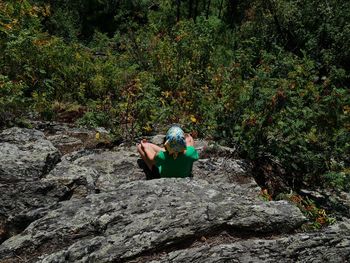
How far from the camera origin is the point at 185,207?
4.96 metres

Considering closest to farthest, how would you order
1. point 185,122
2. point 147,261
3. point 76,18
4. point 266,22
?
1. point 147,261
2. point 185,122
3. point 266,22
4. point 76,18

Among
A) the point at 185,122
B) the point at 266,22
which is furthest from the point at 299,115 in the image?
the point at 266,22

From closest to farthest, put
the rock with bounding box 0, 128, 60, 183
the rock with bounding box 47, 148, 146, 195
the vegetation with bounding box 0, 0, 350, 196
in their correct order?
the rock with bounding box 0, 128, 60, 183 → the rock with bounding box 47, 148, 146, 195 → the vegetation with bounding box 0, 0, 350, 196

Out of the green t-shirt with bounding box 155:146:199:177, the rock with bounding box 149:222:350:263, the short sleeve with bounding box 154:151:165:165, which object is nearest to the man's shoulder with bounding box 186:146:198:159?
the green t-shirt with bounding box 155:146:199:177

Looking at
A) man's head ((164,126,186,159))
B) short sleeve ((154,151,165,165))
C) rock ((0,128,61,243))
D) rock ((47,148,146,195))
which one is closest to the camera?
rock ((0,128,61,243))

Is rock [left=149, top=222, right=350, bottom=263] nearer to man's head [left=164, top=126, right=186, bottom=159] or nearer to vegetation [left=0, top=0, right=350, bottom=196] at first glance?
man's head [left=164, top=126, right=186, bottom=159]

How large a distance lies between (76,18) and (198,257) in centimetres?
1440

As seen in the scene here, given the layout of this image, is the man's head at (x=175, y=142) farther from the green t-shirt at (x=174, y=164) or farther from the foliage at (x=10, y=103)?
the foliage at (x=10, y=103)

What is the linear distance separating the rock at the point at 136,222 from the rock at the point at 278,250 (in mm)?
197

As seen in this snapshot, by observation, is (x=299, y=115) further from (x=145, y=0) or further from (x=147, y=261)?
(x=145, y=0)

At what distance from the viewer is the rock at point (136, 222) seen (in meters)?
4.57

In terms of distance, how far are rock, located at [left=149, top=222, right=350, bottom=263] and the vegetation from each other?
2534 mm

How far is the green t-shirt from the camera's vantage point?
6258 millimetres

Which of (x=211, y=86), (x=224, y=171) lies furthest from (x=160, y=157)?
(x=211, y=86)
